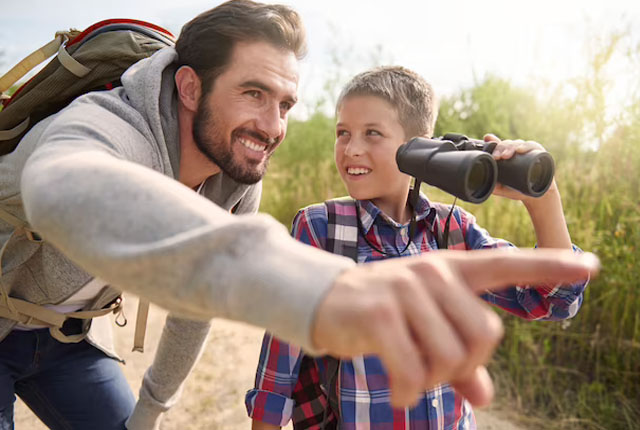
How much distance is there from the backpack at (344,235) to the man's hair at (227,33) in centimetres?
63

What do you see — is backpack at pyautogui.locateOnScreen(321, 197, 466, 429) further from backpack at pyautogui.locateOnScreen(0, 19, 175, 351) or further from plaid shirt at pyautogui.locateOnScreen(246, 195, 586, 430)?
backpack at pyautogui.locateOnScreen(0, 19, 175, 351)

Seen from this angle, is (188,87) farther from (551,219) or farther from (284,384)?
(551,219)

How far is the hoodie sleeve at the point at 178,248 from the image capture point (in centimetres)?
55

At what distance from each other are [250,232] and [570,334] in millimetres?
2855

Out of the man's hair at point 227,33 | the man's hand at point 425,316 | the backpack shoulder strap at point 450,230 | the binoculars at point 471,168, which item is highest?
the man's hair at point 227,33

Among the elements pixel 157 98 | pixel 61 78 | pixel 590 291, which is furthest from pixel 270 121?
pixel 590 291

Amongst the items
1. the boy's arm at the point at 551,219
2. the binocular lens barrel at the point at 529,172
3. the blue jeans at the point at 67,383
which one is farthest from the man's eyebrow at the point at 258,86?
the blue jeans at the point at 67,383

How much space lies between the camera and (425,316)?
506 mm

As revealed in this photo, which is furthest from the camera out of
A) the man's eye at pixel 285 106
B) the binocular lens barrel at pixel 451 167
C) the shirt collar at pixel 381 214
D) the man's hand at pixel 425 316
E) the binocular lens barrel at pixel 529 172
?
the man's eye at pixel 285 106

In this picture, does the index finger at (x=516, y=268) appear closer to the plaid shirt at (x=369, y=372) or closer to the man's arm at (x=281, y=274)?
the man's arm at (x=281, y=274)

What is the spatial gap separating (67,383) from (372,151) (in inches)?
54.6

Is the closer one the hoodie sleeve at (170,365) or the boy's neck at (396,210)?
the boy's neck at (396,210)

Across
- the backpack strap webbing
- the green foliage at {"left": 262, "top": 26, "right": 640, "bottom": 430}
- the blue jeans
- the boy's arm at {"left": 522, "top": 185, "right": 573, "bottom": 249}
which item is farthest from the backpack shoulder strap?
the green foliage at {"left": 262, "top": 26, "right": 640, "bottom": 430}

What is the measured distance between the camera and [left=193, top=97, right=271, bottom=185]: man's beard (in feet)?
5.96
